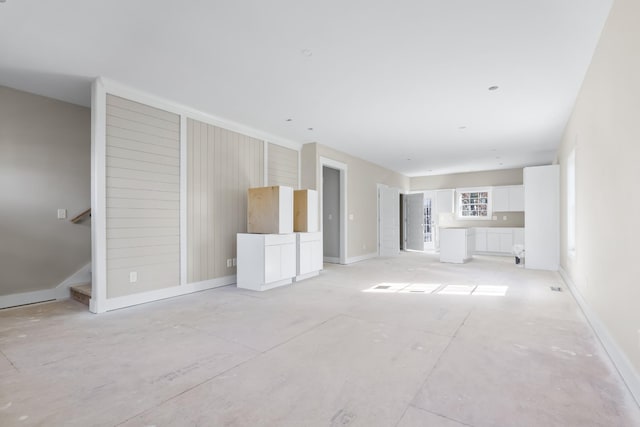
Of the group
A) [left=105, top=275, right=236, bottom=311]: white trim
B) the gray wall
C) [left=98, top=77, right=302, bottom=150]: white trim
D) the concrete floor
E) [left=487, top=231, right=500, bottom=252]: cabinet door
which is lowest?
the concrete floor

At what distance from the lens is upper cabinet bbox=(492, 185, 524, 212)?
938cm

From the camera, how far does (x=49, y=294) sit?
4176mm

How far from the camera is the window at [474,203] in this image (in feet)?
33.2

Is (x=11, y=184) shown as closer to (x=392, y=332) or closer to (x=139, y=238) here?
(x=139, y=238)

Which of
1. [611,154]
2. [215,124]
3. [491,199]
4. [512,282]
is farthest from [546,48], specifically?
[491,199]

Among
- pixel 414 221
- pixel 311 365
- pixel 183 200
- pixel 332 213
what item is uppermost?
pixel 183 200

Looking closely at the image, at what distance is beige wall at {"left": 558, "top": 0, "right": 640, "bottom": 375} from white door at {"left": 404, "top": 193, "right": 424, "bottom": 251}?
269 inches

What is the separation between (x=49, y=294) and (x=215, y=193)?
2.55 m

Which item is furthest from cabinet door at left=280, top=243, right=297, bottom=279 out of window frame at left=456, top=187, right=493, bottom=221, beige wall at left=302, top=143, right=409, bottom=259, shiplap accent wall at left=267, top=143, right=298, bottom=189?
window frame at left=456, top=187, right=493, bottom=221

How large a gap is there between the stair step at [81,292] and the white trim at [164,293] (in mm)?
454

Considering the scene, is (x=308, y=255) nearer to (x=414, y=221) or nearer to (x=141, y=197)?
(x=141, y=197)

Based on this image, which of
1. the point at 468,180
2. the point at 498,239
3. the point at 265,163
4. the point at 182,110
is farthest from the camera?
the point at 468,180

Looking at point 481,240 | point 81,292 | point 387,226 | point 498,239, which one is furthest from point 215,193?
point 498,239

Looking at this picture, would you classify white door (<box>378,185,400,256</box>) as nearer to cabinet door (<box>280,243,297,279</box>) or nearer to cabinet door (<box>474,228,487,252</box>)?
cabinet door (<box>474,228,487,252</box>)
